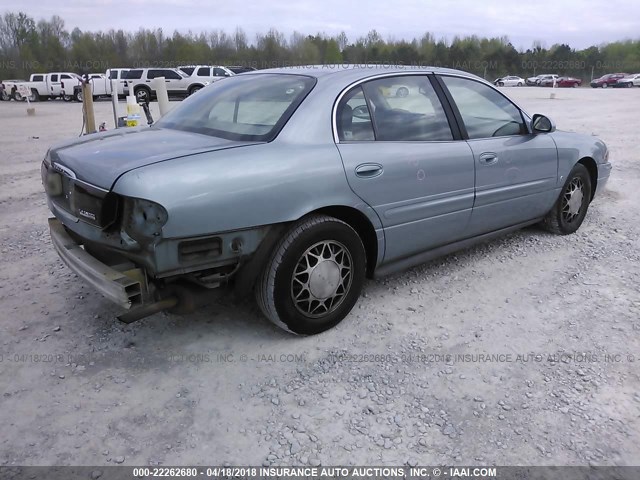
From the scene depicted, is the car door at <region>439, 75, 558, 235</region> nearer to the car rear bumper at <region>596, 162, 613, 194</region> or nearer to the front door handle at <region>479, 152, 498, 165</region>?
the front door handle at <region>479, 152, 498, 165</region>

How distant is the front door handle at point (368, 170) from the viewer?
3.06 m

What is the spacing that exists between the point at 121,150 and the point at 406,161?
1.71 metres

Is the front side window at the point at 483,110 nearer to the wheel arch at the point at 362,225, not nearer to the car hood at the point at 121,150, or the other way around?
the wheel arch at the point at 362,225

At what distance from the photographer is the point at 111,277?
2.55 m

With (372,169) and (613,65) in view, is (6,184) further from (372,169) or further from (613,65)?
(613,65)

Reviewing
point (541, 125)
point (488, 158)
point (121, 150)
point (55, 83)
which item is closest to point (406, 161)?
point (488, 158)

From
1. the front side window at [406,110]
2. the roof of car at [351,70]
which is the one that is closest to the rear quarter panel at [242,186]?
the front side window at [406,110]

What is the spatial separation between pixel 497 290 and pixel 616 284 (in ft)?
3.10

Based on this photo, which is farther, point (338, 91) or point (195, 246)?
point (338, 91)

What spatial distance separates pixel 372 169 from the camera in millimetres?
3117

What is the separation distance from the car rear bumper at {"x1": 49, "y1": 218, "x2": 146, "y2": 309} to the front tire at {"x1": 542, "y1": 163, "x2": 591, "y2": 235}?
3.73 m

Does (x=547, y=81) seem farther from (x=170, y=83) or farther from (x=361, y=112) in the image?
(x=361, y=112)

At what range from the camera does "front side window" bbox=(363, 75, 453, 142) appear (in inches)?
130

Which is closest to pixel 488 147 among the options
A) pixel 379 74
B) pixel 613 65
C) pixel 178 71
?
pixel 379 74
